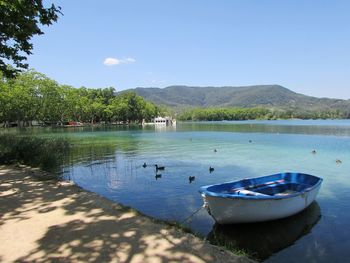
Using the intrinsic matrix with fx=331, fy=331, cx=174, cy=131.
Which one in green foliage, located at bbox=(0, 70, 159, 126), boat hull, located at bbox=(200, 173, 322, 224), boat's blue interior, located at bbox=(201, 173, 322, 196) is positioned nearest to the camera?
boat hull, located at bbox=(200, 173, 322, 224)

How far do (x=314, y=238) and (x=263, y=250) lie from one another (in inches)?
104

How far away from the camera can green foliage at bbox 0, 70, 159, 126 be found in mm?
91125

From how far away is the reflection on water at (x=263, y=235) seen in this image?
1071 centimetres

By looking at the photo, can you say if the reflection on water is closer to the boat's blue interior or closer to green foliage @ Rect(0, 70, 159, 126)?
the boat's blue interior

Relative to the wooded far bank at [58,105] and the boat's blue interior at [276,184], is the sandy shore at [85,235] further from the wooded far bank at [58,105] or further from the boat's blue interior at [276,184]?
the wooded far bank at [58,105]

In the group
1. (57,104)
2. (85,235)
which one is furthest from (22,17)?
(57,104)

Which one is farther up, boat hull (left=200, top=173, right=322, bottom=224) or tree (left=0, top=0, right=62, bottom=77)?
tree (left=0, top=0, right=62, bottom=77)

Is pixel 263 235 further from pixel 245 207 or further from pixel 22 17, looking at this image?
pixel 22 17

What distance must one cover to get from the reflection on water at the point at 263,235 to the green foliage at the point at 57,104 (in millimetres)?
66387

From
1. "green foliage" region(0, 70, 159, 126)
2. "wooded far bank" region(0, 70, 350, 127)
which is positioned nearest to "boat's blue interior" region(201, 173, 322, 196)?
"wooded far bank" region(0, 70, 350, 127)

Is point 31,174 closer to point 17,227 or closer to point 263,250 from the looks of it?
point 17,227

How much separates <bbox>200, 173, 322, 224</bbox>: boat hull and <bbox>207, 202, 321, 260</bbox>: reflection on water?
0.30m

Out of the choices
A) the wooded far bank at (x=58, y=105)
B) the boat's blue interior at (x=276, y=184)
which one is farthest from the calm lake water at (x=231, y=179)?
the wooded far bank at (x=58, y=105)

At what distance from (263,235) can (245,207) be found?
1213 mm
